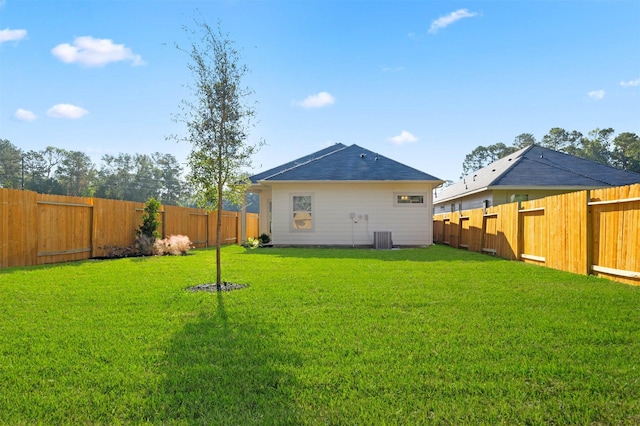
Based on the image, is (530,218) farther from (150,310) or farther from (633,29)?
(150,310)

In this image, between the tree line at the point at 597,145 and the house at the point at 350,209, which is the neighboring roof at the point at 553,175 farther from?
the tree line at the point at 597,145

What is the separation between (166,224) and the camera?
15.6 metres

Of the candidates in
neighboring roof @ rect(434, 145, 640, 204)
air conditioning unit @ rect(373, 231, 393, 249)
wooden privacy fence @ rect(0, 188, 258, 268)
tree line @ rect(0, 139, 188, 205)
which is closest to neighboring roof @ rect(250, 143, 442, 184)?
air conditioning unit @ rect(373, 231, 393, 249)

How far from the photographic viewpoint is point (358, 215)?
16.0 m

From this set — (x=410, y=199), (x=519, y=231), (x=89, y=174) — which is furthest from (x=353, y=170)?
(x=89, y=174)

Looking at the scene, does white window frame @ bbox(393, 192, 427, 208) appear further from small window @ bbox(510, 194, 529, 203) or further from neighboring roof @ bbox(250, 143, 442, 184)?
small window @ bbox(510, 194, 529, 203)

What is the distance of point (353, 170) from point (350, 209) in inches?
70.8

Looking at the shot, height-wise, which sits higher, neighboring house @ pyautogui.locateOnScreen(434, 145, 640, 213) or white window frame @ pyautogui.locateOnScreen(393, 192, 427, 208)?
neighboring house @ pyautogui.locateOnScreen(434, 145, 640, 213)

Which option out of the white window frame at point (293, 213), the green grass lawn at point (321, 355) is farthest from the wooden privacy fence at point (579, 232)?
the white window frame at point (293, 213)

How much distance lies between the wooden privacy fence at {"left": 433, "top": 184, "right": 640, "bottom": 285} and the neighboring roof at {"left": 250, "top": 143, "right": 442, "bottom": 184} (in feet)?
14.9

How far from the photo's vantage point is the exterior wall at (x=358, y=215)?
1598 centimetres

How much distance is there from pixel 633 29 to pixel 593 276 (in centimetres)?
927

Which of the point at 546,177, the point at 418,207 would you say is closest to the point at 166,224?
the point at 418,207

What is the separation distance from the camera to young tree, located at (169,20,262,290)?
6523mm
